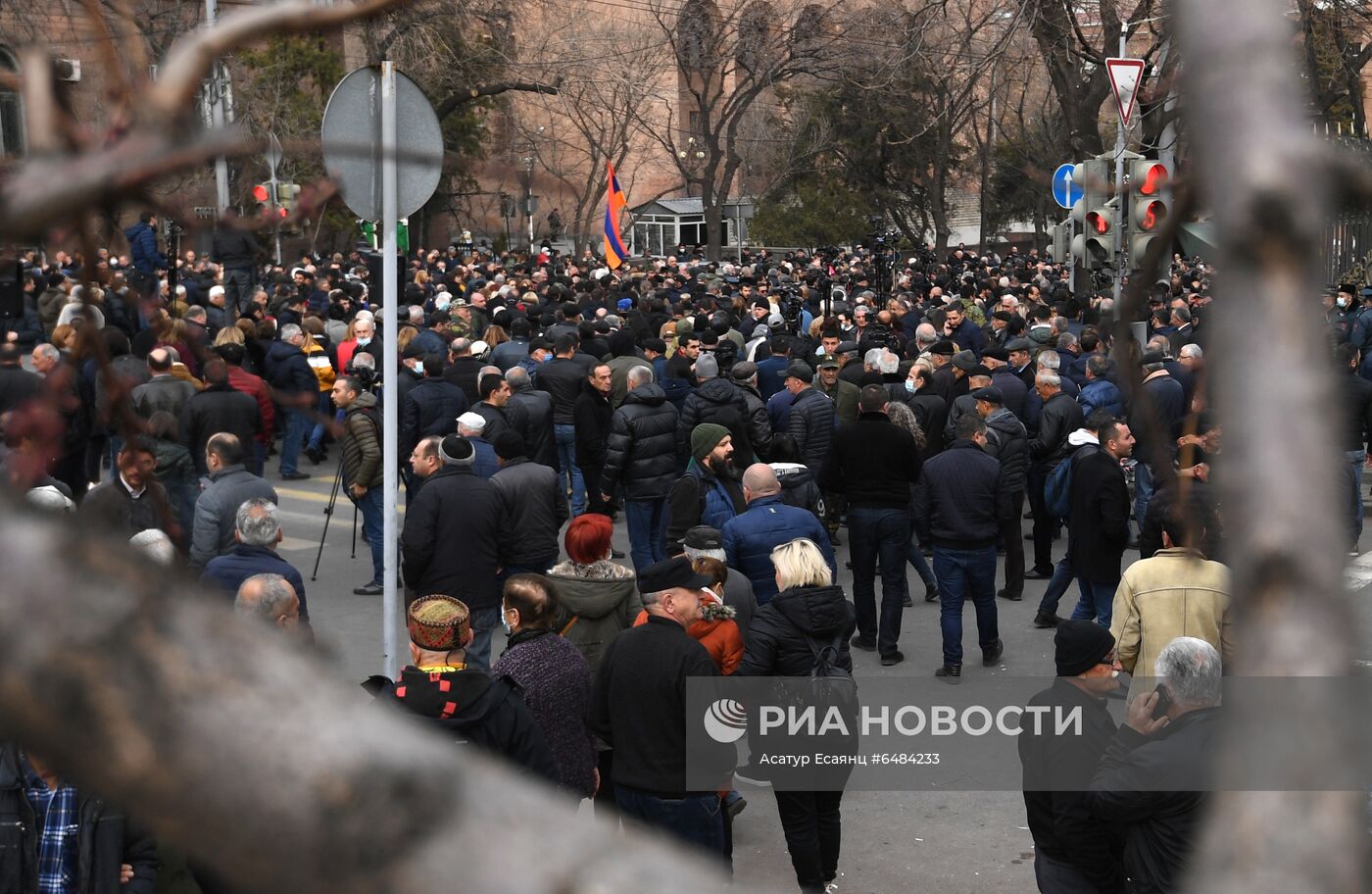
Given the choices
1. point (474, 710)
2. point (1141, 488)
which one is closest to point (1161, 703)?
point (474, 710)

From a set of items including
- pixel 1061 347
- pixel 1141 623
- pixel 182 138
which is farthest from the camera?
pixel 1061 347

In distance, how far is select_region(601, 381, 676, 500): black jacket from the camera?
33.8ft

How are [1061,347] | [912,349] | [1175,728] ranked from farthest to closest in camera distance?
[912,349]
[1061,347]
[1175,728]

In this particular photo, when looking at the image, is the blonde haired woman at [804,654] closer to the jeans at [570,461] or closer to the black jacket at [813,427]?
the black jacket at [813,427]

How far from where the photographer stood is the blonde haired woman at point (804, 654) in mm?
5910

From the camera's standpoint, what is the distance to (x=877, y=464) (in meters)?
8.83

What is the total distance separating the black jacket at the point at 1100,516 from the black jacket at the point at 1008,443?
1542 mm

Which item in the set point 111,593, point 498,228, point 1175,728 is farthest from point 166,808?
point 498,228

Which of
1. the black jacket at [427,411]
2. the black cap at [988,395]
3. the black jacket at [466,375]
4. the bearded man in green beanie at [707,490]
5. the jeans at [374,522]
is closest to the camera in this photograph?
the bearded man in green beanie at [707,490]

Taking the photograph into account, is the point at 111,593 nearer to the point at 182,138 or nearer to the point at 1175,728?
the point at 182,138

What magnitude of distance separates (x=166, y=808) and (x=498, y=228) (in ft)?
185

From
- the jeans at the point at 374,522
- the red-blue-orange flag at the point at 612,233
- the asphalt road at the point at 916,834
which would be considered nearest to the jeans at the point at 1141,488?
the asphalt road at the point at 916,834

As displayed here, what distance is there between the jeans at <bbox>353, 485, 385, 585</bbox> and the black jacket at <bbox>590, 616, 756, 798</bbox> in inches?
187

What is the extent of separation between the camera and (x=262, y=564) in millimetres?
6449
